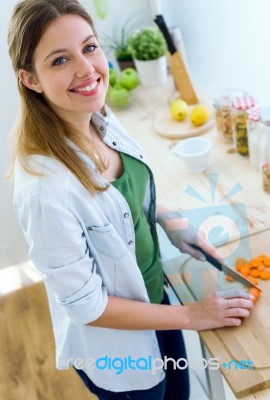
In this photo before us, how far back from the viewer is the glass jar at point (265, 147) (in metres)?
1.10

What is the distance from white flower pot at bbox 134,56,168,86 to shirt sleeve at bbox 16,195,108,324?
40.0 inches

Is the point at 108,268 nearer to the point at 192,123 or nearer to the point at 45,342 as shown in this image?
the point at 192,123

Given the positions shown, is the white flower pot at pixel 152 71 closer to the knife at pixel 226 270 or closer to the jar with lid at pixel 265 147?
the jar with lid at pixel 265 147

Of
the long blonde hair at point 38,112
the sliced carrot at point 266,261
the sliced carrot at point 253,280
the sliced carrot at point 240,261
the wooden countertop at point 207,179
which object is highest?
the long blonde hair at point 38,112

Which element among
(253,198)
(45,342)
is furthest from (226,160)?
(45,342)

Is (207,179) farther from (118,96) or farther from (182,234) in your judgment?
(118,96)

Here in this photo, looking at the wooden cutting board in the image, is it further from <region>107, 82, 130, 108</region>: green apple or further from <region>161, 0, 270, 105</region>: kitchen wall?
<region>107, 82, 130, 108</region>: green apple

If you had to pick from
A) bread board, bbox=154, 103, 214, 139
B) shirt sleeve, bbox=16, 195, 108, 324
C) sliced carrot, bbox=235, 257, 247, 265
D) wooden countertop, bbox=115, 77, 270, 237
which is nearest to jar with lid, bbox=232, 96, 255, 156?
wooden countertop, bbox=115, 77, 270, 237

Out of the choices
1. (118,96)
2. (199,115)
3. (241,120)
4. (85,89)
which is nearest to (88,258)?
(85,89)

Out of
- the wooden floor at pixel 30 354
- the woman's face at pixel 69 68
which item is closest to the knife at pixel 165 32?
the woman's face at pixel 69 68

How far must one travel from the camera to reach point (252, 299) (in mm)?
860

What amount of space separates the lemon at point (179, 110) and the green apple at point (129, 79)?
0.77 feet

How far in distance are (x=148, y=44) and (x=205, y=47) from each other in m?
0.20

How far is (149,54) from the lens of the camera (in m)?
1.62
